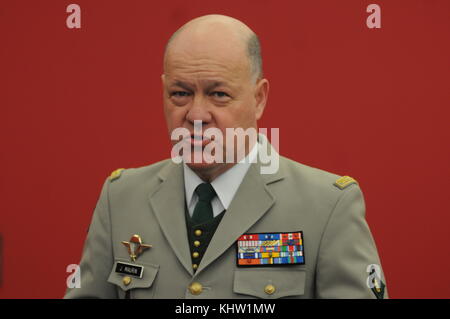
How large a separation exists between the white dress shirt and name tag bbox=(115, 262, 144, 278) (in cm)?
21

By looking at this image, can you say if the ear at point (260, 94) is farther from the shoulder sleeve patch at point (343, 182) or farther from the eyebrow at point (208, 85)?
the shoulder sleeve patch at point (343, 182)

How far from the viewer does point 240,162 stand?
1.92 metres

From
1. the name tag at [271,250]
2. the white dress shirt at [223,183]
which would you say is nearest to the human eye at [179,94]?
the white dress shirt at [223,183]

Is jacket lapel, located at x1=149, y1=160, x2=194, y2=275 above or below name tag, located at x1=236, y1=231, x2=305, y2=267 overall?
above

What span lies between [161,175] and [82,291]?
0.41m

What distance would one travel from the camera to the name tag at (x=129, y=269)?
190cm

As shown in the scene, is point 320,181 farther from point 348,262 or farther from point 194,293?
point 194,293

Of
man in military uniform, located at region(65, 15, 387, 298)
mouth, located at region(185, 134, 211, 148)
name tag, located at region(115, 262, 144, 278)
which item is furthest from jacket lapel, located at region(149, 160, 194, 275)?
mouth, located at region(185, 134, 211, 148)

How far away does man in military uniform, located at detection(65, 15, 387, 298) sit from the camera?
178 centimetres

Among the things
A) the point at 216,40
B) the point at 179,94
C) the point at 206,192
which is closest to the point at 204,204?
the point at 206,192

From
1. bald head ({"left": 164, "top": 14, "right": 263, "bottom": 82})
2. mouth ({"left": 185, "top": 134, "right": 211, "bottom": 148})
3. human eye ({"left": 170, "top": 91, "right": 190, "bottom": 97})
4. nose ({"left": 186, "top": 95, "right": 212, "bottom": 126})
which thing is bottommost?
mouth ({"left": 185, "top": 134, "right": 211, "bottom": 148})

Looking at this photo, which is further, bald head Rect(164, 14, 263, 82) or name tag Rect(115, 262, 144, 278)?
name tag Rect(115, 262, 144, 278)

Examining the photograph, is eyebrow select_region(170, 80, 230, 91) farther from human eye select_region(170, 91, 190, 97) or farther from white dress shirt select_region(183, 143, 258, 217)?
white dress shirt select_region(183, 143, 258, 217)
